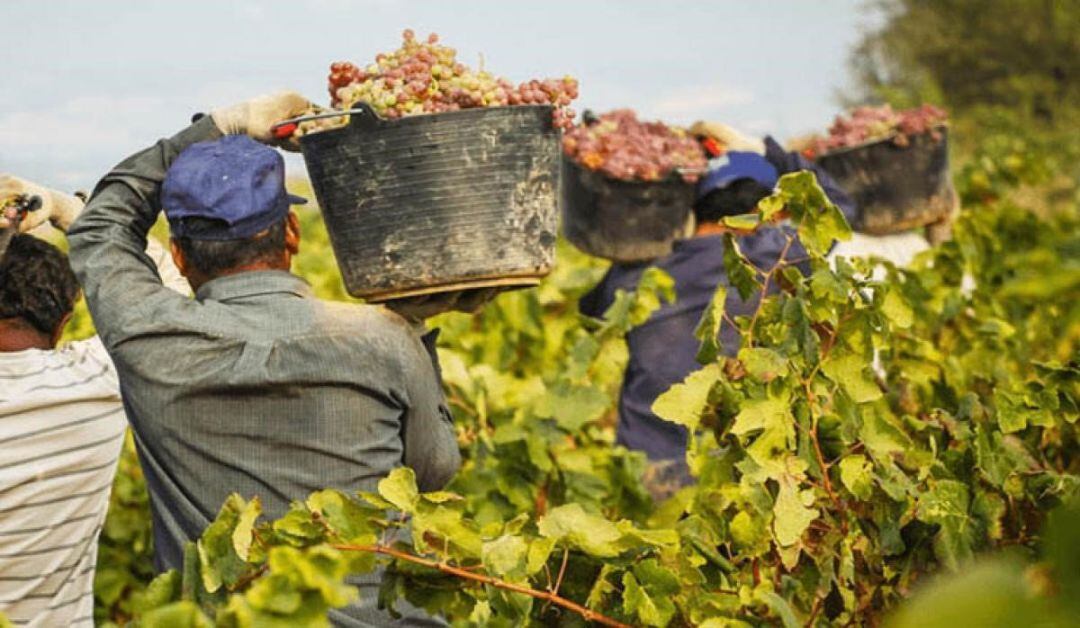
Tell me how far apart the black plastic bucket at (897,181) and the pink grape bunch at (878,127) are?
31 mm

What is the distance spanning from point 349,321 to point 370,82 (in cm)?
43

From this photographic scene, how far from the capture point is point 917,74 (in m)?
32.2

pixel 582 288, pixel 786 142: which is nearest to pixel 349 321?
pixel 786 142

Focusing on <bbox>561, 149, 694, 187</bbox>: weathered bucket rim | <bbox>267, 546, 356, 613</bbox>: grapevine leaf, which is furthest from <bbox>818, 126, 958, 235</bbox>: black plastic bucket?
<bbox>267, 546, 356, 613</bbox>: grapevine leaf

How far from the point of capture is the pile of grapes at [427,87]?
8.35 feet

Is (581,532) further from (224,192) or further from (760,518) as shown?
(224,192)

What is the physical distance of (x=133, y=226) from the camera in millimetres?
2641

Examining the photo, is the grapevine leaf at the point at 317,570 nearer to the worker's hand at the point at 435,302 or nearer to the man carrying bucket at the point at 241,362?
the man carrying bucket at the point at 241,362

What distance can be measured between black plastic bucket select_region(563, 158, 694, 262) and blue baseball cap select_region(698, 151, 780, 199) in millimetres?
75

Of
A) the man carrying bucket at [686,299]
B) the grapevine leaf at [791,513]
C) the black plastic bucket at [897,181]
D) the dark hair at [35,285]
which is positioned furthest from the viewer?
the black plastic bucket at [897,181]

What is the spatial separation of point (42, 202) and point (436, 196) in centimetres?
90

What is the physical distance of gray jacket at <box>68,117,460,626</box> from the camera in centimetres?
243

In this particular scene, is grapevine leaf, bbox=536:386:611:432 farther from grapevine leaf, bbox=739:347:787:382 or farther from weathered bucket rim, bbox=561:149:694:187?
grapevine leaf, bbox=739:347:787:382

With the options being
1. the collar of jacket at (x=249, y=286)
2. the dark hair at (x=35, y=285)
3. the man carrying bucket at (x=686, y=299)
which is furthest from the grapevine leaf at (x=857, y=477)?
the man carrying bucket at (x=686, y=299)
